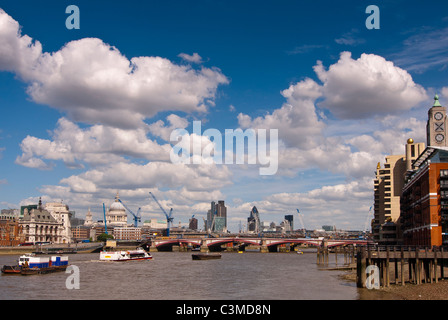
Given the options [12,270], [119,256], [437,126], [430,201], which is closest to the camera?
[430,201]

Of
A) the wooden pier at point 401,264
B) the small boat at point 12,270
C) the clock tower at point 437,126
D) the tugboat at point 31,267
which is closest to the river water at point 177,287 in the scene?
the small boat at point 12,270

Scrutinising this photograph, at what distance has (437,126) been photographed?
430ft

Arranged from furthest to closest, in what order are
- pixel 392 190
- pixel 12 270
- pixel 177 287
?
pixel 392 190 → pixel 12 270 → pixel 177 287

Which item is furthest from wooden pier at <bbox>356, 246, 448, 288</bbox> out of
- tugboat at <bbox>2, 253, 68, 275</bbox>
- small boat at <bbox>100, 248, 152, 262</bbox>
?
small boat at <bbox>100, 248, 152, 262</bbox>

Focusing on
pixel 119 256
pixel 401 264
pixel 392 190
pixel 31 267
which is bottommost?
pixel 119 256

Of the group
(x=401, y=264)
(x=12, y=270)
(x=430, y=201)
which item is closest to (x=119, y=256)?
(x=12, y=270)

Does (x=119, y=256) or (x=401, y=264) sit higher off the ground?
(x=401, y=264)

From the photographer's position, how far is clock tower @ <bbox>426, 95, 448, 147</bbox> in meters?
130

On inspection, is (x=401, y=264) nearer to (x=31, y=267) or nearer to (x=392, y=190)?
(x=31, y=267)

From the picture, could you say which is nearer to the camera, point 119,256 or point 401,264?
point 401,264

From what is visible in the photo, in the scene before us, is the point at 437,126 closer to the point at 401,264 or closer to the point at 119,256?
the point at 401,264
